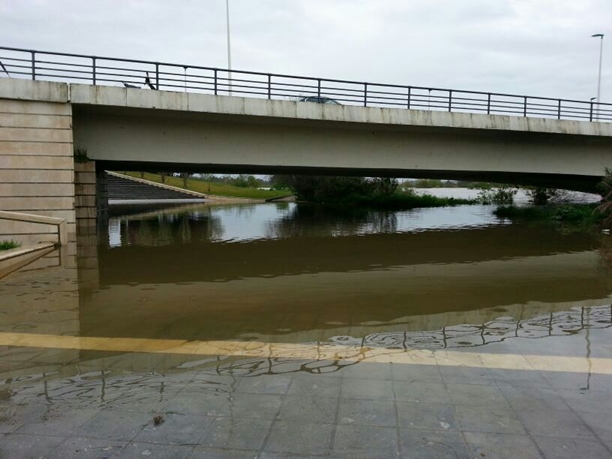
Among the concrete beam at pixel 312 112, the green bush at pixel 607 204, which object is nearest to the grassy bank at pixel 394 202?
the green bush at pixel 607 204

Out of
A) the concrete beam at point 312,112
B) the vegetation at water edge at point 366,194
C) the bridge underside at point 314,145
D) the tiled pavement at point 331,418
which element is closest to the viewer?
the tiled pavement at point 331,418

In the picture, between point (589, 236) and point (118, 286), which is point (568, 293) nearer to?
point (118, 286)

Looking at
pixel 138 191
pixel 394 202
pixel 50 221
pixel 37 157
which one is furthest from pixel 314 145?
pixel 138 191

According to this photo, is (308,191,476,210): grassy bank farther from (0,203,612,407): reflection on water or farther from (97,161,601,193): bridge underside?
(0,203,612,407): reflection on water

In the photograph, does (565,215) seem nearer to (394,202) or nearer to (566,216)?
(566,216)

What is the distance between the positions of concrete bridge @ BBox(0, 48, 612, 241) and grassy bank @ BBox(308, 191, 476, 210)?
20616 millimetres

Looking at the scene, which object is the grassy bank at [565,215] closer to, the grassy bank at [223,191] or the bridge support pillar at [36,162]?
the bridge support pillar at [36,162]

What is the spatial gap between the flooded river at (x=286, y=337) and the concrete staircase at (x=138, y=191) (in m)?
55.2

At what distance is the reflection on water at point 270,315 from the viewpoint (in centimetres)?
474

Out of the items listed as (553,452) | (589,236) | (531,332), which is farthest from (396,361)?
(589,236)

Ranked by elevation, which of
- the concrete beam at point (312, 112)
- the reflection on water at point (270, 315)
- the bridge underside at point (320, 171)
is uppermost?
the concrete beam at point (312, 112)

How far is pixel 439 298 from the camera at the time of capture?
8438 millimetres

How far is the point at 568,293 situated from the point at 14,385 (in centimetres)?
882

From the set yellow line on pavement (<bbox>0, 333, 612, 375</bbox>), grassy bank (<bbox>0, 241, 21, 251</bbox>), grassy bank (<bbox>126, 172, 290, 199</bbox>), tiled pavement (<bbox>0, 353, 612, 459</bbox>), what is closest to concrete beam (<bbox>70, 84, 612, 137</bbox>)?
grassy bank (<bbox>0, 241, 21, 251</bbox>)
